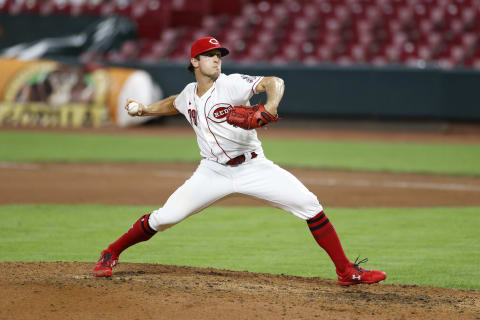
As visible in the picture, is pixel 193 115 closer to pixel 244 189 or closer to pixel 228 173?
pixel 228 173

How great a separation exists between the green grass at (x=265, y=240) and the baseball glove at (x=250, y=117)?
1.79 metres

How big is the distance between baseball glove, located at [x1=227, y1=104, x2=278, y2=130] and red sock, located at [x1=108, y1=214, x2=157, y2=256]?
3.99 ft

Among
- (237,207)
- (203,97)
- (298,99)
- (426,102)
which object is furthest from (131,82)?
(203,97)

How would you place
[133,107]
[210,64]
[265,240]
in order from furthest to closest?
[265,240], [133,107], [210,64]

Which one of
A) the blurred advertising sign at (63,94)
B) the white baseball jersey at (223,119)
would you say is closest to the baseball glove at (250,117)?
the white baseball jersey at (223,119)

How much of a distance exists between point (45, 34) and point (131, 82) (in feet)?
19.0

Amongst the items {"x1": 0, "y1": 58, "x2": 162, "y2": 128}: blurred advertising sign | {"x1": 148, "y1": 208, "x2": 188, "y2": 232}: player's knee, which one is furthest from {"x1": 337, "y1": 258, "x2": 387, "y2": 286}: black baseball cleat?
{"x1": 0, "y1": 58, "x2": 162, "y2": 128}: blurred advertising sign

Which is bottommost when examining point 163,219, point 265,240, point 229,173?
point 265,240

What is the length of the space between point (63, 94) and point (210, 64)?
15505mm

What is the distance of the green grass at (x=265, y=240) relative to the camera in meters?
6.39

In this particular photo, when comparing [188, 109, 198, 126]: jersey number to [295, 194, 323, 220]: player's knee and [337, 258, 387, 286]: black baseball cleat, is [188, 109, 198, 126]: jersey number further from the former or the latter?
[337, 258, 387, 286]: black baseball cleat

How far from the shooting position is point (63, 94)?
20219 millimetres

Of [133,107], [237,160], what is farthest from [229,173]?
[133,107]

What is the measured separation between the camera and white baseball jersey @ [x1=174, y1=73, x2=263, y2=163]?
5305mm
